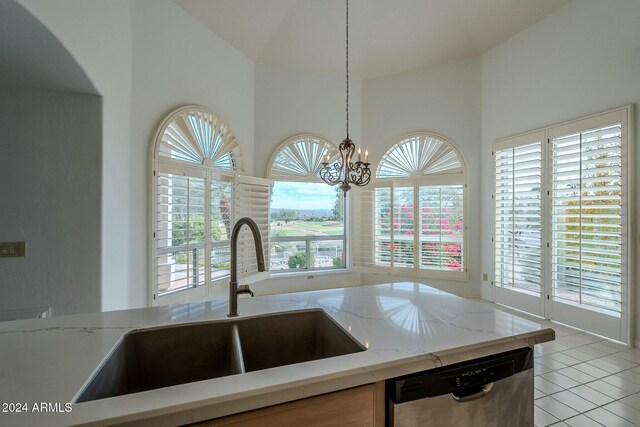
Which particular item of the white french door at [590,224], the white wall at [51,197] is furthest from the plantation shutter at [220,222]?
the white french door at [590,224]

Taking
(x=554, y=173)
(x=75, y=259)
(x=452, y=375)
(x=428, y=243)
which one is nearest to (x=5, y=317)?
(x=75, y=259)

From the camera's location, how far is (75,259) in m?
2.23

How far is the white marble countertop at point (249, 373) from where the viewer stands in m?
0.69

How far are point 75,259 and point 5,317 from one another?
0.54 meters

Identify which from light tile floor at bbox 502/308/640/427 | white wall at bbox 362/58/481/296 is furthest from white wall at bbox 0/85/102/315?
white wall at bbox 362/58/481/296

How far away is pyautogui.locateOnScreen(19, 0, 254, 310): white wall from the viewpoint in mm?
2098

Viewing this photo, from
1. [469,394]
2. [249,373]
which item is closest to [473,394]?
[469,394]

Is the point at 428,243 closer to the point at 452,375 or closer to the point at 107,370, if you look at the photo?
the point at 452,375

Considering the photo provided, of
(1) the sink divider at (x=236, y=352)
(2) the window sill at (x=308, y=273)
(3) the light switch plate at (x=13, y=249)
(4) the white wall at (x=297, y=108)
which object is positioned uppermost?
(4) the white wall at (x=297, y=108)

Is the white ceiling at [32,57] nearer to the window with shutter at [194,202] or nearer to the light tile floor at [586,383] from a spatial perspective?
the window with shutter at [194,202]

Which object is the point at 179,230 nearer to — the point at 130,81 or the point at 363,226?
the point at 130,81

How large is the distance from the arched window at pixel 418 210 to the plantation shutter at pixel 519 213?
49 cm

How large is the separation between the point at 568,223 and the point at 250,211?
389cm

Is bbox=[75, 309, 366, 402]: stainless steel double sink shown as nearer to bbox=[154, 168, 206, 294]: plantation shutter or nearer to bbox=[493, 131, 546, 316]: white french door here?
bbox=[154, 168, 206, 294]: plantation shutter
